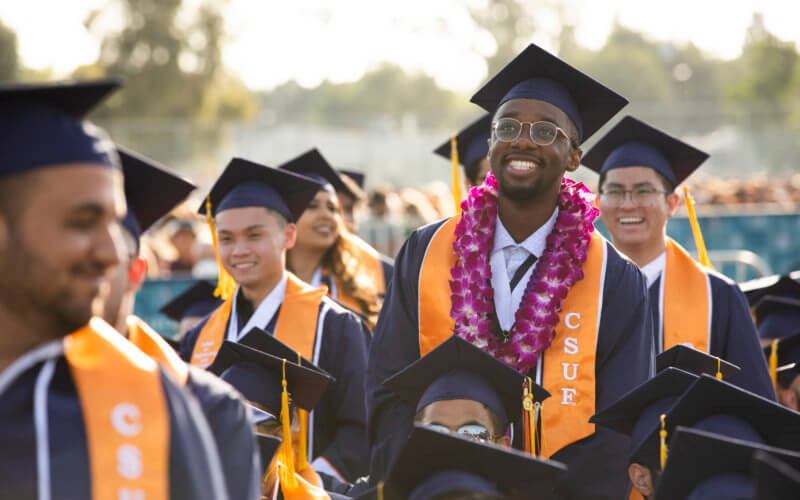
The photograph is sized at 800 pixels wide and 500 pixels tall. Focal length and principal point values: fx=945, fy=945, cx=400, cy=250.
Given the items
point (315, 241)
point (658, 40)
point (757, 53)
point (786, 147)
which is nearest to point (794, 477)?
point (315, 241)

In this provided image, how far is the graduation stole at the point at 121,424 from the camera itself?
6.26 feet

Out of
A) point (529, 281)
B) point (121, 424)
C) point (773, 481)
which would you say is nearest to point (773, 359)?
point (529, 281)

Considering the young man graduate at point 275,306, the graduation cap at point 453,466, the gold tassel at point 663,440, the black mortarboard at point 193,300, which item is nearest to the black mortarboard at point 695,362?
the gold tassel at point 663,440

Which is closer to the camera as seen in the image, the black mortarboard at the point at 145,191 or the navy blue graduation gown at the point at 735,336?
the black mortarboard at the point at 145,191

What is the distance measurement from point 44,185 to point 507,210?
217 centimetres

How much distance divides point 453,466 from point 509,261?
134 cm

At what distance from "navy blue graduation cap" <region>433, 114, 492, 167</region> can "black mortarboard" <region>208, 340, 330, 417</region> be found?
2.76 metres

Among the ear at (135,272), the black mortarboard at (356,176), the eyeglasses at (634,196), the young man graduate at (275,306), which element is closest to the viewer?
the ear at (135,272)

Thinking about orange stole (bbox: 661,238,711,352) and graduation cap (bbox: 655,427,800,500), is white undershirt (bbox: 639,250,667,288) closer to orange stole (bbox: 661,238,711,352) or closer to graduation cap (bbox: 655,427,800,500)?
orange stole (bbox: 661,238,711,352)

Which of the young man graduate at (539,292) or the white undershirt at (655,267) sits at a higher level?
the white undershirt at (655,267)

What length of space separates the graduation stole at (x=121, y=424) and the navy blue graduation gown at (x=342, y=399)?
104 inches

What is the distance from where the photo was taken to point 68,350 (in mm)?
2008

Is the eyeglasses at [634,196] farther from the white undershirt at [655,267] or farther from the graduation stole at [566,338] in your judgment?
the graduation stole at [566,338]

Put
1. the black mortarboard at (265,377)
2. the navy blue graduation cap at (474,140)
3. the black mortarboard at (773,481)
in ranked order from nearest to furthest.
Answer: the black mortarboard at (773,481) < the black mortarboard at (265,377) < the navy blue graduation cap at (474,140)
